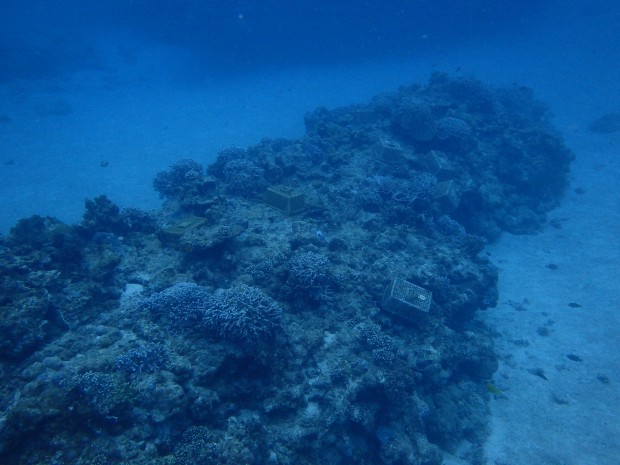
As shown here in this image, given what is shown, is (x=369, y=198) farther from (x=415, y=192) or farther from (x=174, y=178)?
(x=174, y=178)

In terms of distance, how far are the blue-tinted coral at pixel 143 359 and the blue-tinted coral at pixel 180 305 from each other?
0.79 meters

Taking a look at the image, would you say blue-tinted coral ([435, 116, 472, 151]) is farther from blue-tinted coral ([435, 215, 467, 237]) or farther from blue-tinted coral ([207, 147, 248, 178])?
blue-tinted coral ([207, 147, 248, 178])

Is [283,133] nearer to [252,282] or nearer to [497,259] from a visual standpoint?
[497,259]

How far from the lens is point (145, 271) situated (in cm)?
816

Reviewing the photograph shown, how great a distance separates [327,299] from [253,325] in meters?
2.53

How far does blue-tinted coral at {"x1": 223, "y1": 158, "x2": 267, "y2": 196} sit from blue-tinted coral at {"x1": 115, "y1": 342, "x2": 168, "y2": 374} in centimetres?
758

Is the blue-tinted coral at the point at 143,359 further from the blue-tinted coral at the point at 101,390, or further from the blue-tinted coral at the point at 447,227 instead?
the blue-tinted coral at the point at 447,227

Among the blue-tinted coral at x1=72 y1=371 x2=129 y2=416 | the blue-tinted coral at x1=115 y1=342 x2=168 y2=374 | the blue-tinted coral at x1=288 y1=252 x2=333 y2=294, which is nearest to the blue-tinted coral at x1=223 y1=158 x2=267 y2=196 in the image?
the blue-tinted coral at x1=288 y1=252 x2=333 y2=294

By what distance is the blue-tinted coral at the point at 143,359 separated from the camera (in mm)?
5191

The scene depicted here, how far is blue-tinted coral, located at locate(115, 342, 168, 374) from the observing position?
5.19 m

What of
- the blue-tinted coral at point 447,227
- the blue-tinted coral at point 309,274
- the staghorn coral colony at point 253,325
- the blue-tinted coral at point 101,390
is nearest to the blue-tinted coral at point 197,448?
the staghorn coral colony at point 253,325

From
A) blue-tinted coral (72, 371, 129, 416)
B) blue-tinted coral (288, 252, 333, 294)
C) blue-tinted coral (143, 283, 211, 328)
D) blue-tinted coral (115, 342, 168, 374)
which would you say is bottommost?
blue-tinted coral (72, 371, 129, 416)

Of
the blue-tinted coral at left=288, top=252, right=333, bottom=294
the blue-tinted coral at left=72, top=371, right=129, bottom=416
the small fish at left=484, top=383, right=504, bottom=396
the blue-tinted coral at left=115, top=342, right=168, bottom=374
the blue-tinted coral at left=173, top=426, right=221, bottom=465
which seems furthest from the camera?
the small fish at left=484, top=383, right=504, bottom=396

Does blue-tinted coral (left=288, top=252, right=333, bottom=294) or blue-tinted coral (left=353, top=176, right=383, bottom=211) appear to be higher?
blue-tinted coral (left=353, top=176, right=383, bottom=211)
